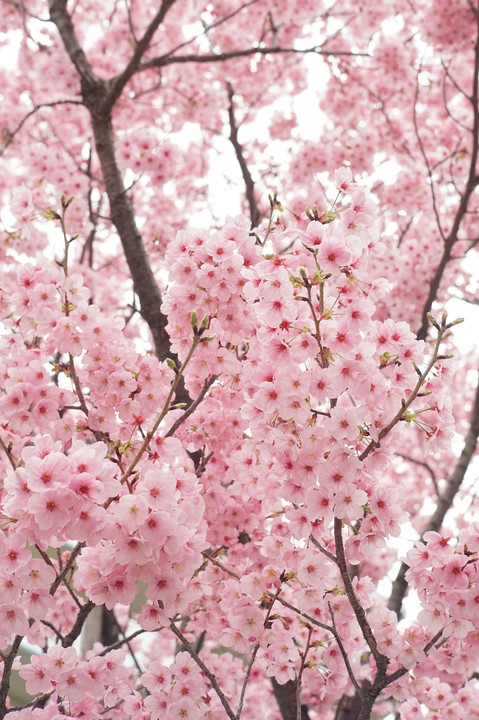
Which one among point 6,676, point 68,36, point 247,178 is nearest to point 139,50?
point 68,36

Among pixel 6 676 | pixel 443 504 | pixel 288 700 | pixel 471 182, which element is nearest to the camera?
pixel 6 676

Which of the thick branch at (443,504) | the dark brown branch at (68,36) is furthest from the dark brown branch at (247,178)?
the thick branch at (443,504)

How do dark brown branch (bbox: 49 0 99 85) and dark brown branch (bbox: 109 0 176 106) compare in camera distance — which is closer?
dark brown branch (bbox: 109 0 176 106)

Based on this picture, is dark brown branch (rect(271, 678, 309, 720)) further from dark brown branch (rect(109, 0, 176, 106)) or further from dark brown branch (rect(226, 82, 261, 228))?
dark brown branch (rect(109, 0, 176, 106))

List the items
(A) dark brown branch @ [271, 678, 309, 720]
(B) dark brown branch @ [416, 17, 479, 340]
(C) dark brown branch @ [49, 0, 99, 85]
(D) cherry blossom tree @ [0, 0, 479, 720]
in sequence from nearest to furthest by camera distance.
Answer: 1. (D) cherry blossom tree @ [0, 0, 479, 720]
2. (A) dark brown branch @ [271, 678, 309, 720]
3. (B) dark brown branch @ [416, 17, 479, 340]
4. (C) dark brown branch @ [49, 0, 99, 85]

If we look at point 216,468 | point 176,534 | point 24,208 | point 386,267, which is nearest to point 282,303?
point 176,534

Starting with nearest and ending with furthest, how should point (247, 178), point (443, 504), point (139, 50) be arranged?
point (443, 504) < point (139, 50) < point (247, 178)

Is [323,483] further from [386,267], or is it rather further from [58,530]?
[386,267]

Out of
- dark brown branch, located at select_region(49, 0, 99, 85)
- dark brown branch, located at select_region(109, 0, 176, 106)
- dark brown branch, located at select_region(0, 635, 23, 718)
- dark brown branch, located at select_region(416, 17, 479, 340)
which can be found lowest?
dark brown branch, located at select_region(0, 635, 23, 718)

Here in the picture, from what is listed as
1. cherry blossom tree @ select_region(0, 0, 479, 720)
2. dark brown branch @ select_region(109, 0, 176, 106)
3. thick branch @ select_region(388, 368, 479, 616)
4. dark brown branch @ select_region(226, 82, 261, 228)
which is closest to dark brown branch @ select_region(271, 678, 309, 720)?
cherry blossom tree @ select_region(0, 0, 479, 720)

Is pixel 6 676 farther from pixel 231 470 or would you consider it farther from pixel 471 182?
pixel 471 182

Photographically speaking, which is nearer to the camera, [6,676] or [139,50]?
[6,676]

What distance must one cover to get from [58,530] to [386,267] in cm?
445

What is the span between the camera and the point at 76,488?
5.46 feet
